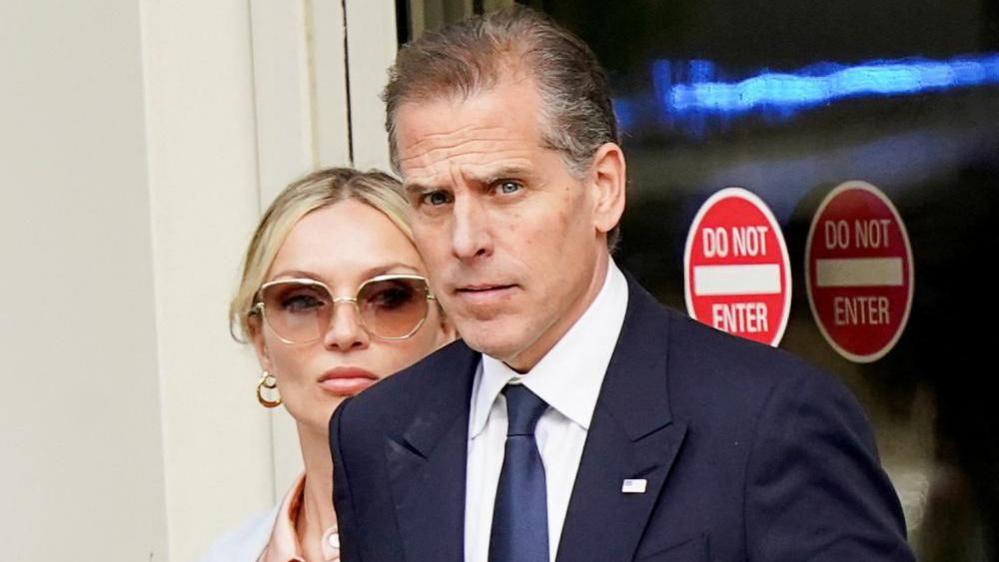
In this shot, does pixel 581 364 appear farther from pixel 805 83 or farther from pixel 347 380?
pixel 805 83

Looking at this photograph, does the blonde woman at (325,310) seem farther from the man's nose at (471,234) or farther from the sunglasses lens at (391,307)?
the man's nose at (471,234)

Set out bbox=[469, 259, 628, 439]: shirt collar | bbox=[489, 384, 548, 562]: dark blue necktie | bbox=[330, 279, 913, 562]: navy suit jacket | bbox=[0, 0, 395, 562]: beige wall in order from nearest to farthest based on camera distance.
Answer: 1. bbox=[330, 279, 913, 562]: navy suit jacket
2. bbox=[489, 384, 548, 562]: dark blue necktie
3. bbox=[469, 259, 628, 439]: shirt collar
4. bbox=[0, 0, 395, 562]: beige wall

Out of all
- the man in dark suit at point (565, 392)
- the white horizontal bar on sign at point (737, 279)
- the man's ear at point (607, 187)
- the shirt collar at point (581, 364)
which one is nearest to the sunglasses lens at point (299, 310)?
the man in dark suit at point (565, 392)

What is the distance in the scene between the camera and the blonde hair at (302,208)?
338 centimetres

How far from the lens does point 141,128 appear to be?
482cm

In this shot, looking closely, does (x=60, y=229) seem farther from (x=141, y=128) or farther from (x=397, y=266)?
(x=397, y=266)

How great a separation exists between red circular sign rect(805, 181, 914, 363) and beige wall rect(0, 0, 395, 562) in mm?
1221

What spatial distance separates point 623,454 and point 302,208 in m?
1.02

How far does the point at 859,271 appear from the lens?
383cm

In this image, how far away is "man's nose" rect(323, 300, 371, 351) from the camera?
3.29 meters

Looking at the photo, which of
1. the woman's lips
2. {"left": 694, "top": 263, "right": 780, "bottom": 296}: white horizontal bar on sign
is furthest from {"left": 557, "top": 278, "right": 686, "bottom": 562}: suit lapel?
{"left": 694, "top": 263, "right": 780, "bottom": 296}: white horizontal bar on sign

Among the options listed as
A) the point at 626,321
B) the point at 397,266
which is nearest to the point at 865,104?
the point at 397,266

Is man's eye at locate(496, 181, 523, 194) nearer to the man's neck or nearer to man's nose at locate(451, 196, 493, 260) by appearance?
man's nose at locate(451, 196, 493, 260)

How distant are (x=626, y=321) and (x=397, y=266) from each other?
76 cm
